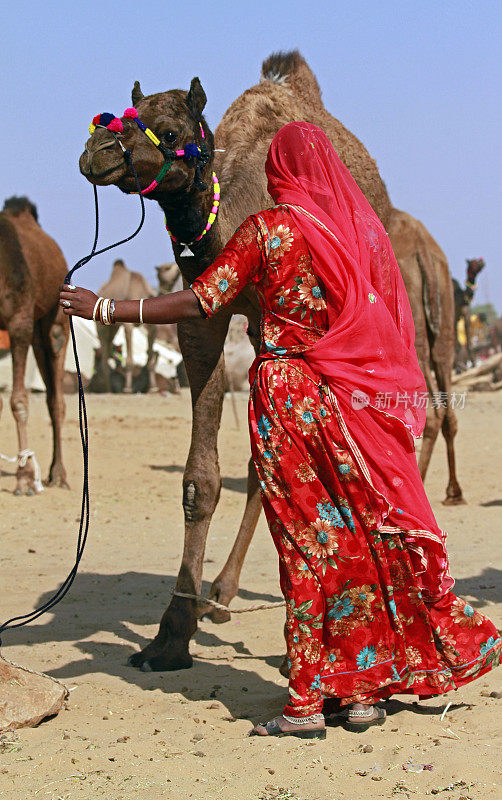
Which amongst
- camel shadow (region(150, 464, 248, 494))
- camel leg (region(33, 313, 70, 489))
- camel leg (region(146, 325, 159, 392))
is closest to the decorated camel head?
camel leg (region(33, 313, 70, 489))

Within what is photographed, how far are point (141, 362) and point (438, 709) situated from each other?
18.1 metres

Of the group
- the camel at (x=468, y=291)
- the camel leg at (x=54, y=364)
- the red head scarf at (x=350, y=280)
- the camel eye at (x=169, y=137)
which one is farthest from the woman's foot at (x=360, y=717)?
the camel at (x=468, y=291)

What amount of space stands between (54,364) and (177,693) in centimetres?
625

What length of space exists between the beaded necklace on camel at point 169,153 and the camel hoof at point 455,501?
17.5 feet

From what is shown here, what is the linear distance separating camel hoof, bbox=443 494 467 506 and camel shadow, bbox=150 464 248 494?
6.79ft

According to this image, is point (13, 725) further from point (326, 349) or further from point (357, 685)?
point (326, 349)

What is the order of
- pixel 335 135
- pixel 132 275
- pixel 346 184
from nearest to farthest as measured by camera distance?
pixel 346 184 → pixel 335 135 → pixel 132 275

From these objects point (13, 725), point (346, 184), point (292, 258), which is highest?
point (346, 184)

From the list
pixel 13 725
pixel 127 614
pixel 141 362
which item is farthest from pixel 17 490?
pixel 141 362

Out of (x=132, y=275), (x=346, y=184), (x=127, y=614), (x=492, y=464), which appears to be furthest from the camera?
(x=132, y=275)

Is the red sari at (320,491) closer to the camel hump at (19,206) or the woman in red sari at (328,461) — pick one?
the woman in red sari at (328,461)

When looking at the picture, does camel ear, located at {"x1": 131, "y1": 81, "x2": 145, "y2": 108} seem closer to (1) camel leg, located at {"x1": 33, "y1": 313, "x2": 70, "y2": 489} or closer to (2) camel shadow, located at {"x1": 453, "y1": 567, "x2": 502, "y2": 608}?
(2) camel shadow, located at {"x1": 453, "y1": 567, "x2": 502, "y2": 608}

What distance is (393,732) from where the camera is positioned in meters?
3.55

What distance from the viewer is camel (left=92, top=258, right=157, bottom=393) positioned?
65.6ft
